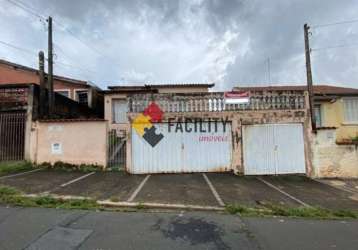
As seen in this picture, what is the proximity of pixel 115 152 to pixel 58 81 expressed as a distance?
40.3 feet

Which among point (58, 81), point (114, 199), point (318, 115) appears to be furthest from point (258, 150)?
point (58, 81)

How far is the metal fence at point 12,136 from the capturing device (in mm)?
13820

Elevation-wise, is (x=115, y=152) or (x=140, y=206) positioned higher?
(x=115, y=152)

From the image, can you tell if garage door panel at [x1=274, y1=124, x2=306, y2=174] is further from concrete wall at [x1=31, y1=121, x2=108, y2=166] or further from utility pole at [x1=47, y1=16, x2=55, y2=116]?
utility pole at [x1=47, y1=16, x2=55, y2=116]

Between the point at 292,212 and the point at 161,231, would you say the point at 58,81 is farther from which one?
the point at 292,212

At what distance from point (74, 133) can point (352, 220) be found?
11.2m

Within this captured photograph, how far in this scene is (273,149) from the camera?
41.5 feet


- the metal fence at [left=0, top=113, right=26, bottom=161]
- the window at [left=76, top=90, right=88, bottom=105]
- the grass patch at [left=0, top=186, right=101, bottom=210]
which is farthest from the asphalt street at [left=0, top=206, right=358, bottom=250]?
the window at [left=76, top=90, right=88, bottom=105]

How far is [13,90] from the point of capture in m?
14.7

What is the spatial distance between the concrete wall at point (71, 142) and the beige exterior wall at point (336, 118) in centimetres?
1345

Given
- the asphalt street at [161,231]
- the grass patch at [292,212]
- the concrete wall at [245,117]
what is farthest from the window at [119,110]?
the grass patch at [292,212]

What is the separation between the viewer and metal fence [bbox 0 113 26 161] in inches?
544

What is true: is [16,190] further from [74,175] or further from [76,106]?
[76,106]

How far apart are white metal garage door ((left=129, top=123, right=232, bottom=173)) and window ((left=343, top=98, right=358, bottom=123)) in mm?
9912
